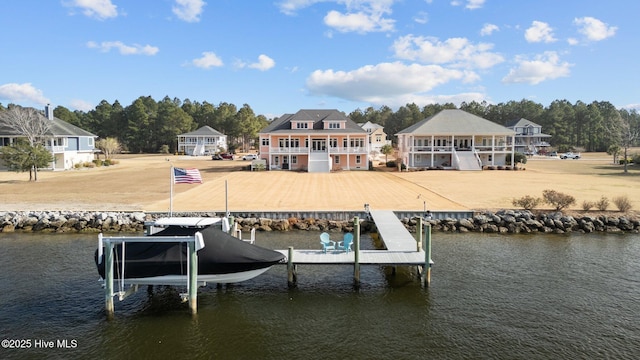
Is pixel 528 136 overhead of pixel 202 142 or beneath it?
overhead

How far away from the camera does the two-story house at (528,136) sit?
305 ft

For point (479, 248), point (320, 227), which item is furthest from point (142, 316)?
point (479, 248)

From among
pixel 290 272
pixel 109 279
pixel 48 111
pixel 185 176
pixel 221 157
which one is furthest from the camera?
pixel 221 157

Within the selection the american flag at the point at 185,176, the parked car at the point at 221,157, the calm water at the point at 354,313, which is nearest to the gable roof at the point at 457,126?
the parked car at the point at 221,157

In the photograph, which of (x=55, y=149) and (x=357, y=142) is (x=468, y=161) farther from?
(x=55, y=149)

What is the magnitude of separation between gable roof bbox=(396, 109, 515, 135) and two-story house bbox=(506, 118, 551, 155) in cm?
3952

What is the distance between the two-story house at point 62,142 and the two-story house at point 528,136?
3262 inches

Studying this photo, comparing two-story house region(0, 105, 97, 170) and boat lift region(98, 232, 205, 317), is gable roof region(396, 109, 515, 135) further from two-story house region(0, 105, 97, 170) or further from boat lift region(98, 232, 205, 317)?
two-story house region(0, 105, 97, 170)

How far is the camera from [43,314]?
505 inches

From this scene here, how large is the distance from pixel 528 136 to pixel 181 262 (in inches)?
3754

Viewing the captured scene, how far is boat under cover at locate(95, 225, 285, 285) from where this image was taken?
523 inches

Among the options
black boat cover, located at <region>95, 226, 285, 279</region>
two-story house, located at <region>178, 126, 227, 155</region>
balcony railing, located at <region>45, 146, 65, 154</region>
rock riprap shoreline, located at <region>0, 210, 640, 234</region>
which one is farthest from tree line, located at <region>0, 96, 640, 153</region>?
black boat cover, located at <region>95, 226, 285, 279</region>

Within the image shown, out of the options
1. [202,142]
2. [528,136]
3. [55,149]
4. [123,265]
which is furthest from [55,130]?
[528,136]

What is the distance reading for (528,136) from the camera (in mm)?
93375
